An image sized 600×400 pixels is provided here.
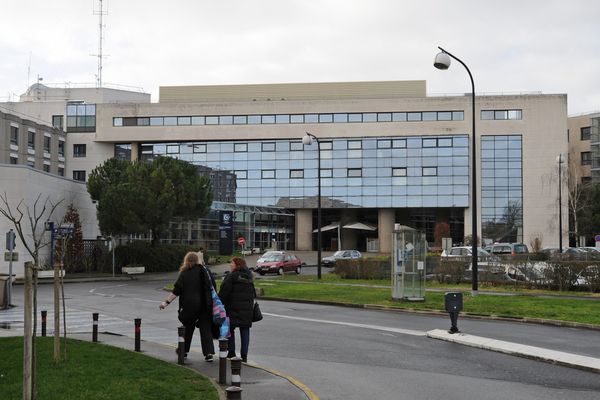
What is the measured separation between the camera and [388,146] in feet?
254

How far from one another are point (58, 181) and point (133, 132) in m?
36.9

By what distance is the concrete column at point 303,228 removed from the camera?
80.4m

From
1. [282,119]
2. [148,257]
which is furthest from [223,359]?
[282,119]

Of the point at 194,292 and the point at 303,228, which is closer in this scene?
the point at 194,292

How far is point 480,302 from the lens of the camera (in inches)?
886

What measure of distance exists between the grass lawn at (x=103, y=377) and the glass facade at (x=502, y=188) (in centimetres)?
6742

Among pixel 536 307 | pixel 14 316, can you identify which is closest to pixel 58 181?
pixel 14 316

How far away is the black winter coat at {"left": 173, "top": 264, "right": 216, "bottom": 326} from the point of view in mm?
10828

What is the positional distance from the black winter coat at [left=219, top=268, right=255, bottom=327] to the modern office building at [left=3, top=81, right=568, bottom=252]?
60.7 meters

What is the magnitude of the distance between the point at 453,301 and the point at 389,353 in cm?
261

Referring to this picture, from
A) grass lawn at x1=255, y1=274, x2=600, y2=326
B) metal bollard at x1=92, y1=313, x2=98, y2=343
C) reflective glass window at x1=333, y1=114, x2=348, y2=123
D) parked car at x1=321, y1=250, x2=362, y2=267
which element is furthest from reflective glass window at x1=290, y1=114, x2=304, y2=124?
metal bollard at x1=92, y1=313, x2=98, y2=343

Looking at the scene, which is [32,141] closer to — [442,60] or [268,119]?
[268,119]

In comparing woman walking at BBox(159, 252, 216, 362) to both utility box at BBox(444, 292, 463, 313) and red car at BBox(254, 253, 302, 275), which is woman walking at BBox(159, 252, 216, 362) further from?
red car at BBox(254, 253, 302, 275)

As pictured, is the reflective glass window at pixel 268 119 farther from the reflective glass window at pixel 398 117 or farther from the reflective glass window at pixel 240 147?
the reflective glass window at pixel 398 117
